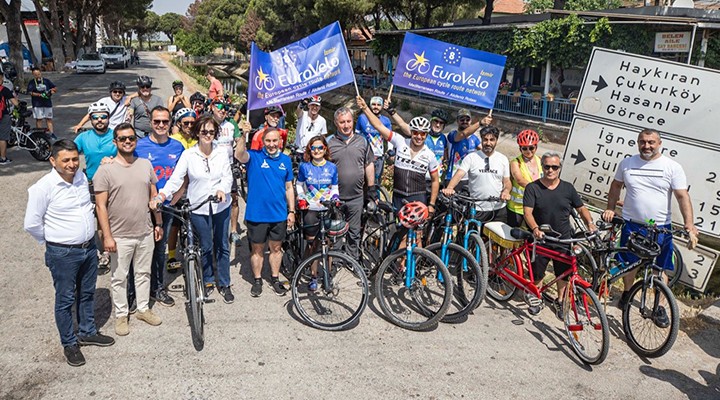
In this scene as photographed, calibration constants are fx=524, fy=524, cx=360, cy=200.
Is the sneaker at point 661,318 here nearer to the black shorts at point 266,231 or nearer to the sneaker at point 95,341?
the black shorts at point 266,231

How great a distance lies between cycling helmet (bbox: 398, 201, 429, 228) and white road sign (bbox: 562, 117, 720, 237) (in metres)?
3.08

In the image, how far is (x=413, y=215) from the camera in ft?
17.3

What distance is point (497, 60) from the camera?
758cm

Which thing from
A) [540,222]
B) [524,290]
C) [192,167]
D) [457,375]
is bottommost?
[457,375]

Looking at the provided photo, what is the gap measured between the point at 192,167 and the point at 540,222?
3.63m

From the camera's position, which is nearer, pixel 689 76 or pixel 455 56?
pixel 689 76

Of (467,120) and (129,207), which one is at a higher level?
(467,120)

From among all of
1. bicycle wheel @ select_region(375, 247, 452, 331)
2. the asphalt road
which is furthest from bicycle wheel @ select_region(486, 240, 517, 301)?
bicycle wheel @ select_region(375, 247, 452, 331)

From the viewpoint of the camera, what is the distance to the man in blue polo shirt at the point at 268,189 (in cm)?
553

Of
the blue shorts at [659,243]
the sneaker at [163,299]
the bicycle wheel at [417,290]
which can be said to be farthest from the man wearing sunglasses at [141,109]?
the blue shorts at [659,243]

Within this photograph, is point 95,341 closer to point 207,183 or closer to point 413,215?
point 207,183

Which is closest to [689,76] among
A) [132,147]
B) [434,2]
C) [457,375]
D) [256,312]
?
[457,375]

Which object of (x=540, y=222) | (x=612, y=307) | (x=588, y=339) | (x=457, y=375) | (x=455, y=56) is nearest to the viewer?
(x=457, y=375)

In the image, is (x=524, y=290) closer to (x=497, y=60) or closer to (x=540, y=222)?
(x=540, y=222)
